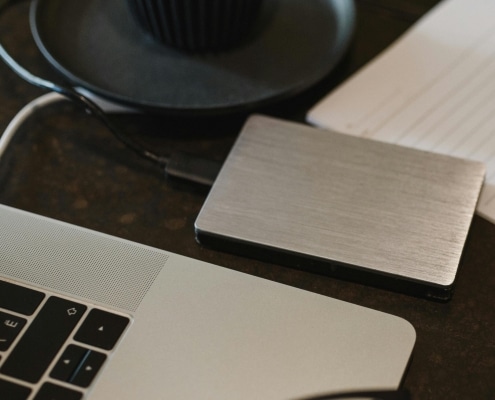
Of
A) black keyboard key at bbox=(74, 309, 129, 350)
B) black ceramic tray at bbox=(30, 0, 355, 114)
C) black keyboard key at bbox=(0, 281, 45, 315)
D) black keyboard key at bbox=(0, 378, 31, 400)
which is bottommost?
black keyboard key at bbox=(0, 378, 31, 400)

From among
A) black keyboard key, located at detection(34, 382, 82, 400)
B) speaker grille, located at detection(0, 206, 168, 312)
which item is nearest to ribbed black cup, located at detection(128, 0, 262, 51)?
speaker grille, located at detection(0, 206, 168, 312)

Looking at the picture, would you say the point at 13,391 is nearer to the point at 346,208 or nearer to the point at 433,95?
the point at 346,208

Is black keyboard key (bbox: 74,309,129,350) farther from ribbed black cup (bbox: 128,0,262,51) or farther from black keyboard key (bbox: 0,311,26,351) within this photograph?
ribbed black cup (bbox: 128,0,262,51)

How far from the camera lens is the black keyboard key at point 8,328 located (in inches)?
14.6

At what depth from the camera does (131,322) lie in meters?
0.38

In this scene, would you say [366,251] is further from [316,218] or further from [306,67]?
[306,67]

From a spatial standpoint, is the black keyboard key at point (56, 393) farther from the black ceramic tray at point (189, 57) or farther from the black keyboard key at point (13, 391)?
the black ceramic tray at point (189, 57)

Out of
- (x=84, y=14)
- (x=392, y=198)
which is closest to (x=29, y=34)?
(x=84, y=14)

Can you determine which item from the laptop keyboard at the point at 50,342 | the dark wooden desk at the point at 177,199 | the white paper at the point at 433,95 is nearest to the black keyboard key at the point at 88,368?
the laptop keyboard at the point at 50,342

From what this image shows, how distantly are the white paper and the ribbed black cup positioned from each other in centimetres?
9

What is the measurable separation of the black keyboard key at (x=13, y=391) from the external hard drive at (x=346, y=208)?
0.48ft

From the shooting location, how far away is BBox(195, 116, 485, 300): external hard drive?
0.41m

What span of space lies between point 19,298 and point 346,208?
211 mm

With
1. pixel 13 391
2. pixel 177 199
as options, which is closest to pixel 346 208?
pixel 177 199
